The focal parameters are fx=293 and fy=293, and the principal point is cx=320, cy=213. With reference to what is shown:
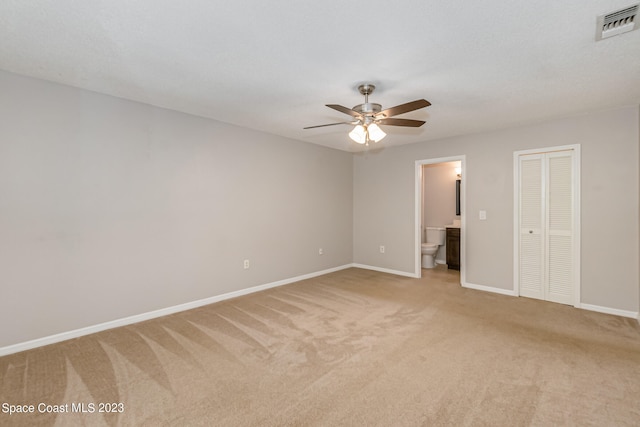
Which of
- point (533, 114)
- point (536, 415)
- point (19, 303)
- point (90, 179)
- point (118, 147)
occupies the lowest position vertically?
point (536, 415)

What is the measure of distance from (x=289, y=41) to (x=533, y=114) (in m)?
3.30

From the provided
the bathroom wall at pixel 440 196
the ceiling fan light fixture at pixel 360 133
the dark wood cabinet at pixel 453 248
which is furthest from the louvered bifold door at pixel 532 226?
the ceiling fan light fixture at pixel 360 133

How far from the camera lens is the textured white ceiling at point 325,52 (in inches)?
70.9

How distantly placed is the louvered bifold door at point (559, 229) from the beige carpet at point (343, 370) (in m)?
0.38

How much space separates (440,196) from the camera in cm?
671

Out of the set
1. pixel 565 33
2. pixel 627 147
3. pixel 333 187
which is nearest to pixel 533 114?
pixel 627 147

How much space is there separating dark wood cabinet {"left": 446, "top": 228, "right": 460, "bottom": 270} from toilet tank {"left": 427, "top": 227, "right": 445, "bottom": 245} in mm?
521

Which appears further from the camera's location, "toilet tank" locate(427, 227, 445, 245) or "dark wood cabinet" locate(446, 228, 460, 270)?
"toilet tank" locate(427, 227, 445, 245)

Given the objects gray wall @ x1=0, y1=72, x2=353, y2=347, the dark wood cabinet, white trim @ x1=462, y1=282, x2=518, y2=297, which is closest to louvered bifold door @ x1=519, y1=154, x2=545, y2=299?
white trim @ x1=462, y1=282, x2=518, y2=297

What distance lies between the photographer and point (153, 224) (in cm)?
346

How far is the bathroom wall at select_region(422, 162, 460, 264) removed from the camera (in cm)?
654

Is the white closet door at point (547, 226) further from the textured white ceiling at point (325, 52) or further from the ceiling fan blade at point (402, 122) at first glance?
the ceiling fan blade at point (402, 122)

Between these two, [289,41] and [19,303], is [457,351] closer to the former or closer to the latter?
[289,41]

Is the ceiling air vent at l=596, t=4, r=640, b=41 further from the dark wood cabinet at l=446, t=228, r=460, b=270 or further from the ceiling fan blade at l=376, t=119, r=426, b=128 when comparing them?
the dark wood cabinet at l=446, t=228, r=460, b=270
